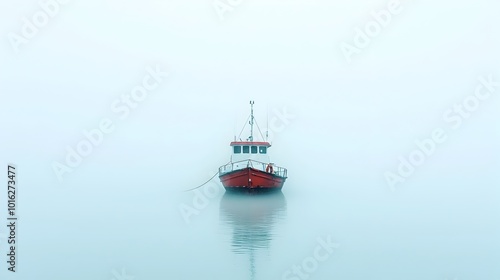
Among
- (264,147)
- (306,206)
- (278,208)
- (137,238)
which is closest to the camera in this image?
(137,238)

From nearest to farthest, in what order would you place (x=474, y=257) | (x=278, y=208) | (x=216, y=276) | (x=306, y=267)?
(x=216, y=276) → (x=306, y=267) → (x=474, y=257) → (x=278, y=208)

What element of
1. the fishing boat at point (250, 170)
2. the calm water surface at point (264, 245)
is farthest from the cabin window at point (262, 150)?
the calm water surface at point (264, 245)

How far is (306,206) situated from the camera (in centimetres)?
3506

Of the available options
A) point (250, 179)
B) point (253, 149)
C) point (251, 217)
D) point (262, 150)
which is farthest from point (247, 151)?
point (251, 217)

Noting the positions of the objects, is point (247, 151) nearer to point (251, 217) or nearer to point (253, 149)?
point (253, 149)

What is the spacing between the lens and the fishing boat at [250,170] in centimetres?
3849

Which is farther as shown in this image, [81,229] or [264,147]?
[264,147]

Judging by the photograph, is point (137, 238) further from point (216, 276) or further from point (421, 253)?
point (421, 253)

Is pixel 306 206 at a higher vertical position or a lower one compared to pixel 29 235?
higher

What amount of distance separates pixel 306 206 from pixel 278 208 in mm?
3894

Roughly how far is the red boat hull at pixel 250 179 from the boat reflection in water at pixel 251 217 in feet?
1.90

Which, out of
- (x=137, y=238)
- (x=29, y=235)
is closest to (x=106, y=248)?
(x=137, y=238)

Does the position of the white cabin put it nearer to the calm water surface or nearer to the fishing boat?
the fishing boat

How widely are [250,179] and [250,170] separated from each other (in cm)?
67
